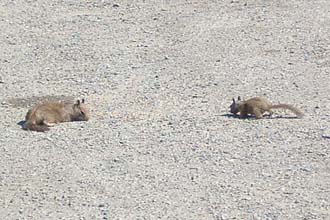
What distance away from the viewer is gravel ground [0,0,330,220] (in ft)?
27.9

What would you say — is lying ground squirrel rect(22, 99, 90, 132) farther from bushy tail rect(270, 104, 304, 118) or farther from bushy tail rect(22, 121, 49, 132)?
bushy tail rect(270, 104, 304, 118)

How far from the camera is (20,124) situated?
10.8 meters

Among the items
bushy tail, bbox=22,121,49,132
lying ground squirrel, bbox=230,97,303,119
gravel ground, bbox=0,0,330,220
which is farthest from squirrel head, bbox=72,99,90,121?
lying ground squirrel, bbox=230,97,303,119

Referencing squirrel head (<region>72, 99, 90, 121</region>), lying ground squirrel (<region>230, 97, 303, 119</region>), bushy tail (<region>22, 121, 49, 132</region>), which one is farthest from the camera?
squirrel head (<region>72, 99, 90, 121</region>)

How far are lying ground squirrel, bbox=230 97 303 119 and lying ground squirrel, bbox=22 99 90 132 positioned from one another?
1.52 metres

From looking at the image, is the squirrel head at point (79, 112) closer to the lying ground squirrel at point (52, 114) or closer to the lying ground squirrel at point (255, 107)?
the lying ground squirrel at point (52, 114)

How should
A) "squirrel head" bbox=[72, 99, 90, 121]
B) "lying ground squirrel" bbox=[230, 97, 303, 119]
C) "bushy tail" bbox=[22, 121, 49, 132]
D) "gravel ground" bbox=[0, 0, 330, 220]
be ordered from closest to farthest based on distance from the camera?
1. "gravel ground" bbox=[0, 0, 330, 220]
2. "bushy tail" bbox=[22, 121, 49, 132]
3. "lying ground squirrel" bbox=[230, 97, 303, 119]
4. "squirrel head" bbox=[72, 99, 90, 121]

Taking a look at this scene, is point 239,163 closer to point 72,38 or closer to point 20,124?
point 20,124

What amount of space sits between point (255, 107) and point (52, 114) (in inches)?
78.9

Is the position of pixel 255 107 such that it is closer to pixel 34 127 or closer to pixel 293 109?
pixel 293 109

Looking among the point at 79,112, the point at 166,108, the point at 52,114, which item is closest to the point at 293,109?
the point at 166,108

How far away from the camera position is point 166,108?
11266 millimetres

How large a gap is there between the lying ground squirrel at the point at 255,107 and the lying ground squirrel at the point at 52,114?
1.52 meters

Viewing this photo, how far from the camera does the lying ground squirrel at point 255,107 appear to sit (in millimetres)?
10672
